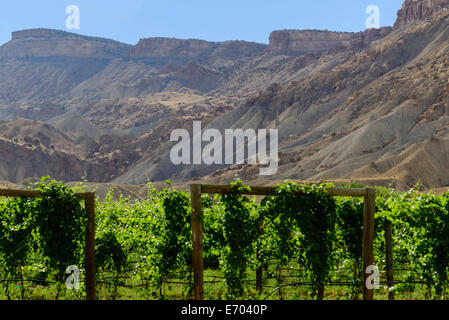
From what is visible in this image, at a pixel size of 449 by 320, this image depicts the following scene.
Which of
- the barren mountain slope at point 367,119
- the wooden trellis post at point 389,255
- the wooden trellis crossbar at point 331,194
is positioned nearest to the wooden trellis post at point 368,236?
the wooden trellis crossbar at point 331,194

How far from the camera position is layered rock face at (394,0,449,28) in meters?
111

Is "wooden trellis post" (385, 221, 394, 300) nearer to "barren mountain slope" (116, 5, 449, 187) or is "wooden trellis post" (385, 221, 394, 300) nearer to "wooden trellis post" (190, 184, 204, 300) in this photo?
"wooden trellis post" (190, 184, 204, 300)

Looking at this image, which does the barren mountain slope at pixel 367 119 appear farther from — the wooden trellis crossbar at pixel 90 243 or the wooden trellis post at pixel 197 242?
the wooden trellis crossbar at pixel 90 243

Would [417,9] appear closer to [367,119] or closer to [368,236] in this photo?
[367,119]

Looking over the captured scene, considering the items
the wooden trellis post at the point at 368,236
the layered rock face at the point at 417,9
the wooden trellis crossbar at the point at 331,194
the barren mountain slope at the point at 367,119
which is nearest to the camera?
the wooden trellis crossbar at the point at 331,194

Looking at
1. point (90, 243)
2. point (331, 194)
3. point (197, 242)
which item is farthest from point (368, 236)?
point (90, 243)

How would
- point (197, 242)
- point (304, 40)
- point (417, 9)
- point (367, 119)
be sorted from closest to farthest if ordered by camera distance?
point (197, 242) → point (367, 119) → point (417, 9) → point (304, 40)

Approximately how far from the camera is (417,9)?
397 ft

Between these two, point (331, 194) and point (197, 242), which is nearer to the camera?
point (197, 242)

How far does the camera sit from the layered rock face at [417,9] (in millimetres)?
110562

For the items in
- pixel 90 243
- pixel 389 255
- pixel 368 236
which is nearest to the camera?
pixel 368 236

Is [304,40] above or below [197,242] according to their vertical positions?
above

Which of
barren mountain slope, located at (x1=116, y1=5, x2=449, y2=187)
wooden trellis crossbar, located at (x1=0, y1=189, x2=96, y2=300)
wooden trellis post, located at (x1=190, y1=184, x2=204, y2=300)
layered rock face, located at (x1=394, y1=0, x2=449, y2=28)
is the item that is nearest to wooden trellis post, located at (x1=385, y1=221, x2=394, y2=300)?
wooden trellis post, located at (x1=190, y1=184, x2=204, y2=300)
